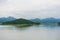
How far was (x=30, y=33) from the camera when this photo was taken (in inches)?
46.9

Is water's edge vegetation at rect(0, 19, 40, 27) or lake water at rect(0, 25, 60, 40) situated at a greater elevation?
water's edge vegetation at rect(0, 19, 40, 27)

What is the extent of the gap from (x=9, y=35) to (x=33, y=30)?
295mm

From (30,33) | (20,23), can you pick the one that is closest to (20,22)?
(20,23)

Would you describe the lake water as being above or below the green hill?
below

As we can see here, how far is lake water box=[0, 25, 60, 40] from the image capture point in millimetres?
1189

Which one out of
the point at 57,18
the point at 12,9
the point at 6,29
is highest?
the point at 12,9

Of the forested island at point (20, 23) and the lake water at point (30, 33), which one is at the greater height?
the forested island at point (20, 23)

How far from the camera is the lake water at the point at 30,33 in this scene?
3.90ft

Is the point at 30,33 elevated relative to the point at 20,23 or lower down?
lower down

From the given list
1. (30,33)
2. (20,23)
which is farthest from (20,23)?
(30,33)

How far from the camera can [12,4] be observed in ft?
3.97

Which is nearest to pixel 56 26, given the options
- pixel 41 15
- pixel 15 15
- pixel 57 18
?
pixel 57 18

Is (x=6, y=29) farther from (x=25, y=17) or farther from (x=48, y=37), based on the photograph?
(x=48, y=37)

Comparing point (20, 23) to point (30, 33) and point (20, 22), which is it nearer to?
point (20, 22)
